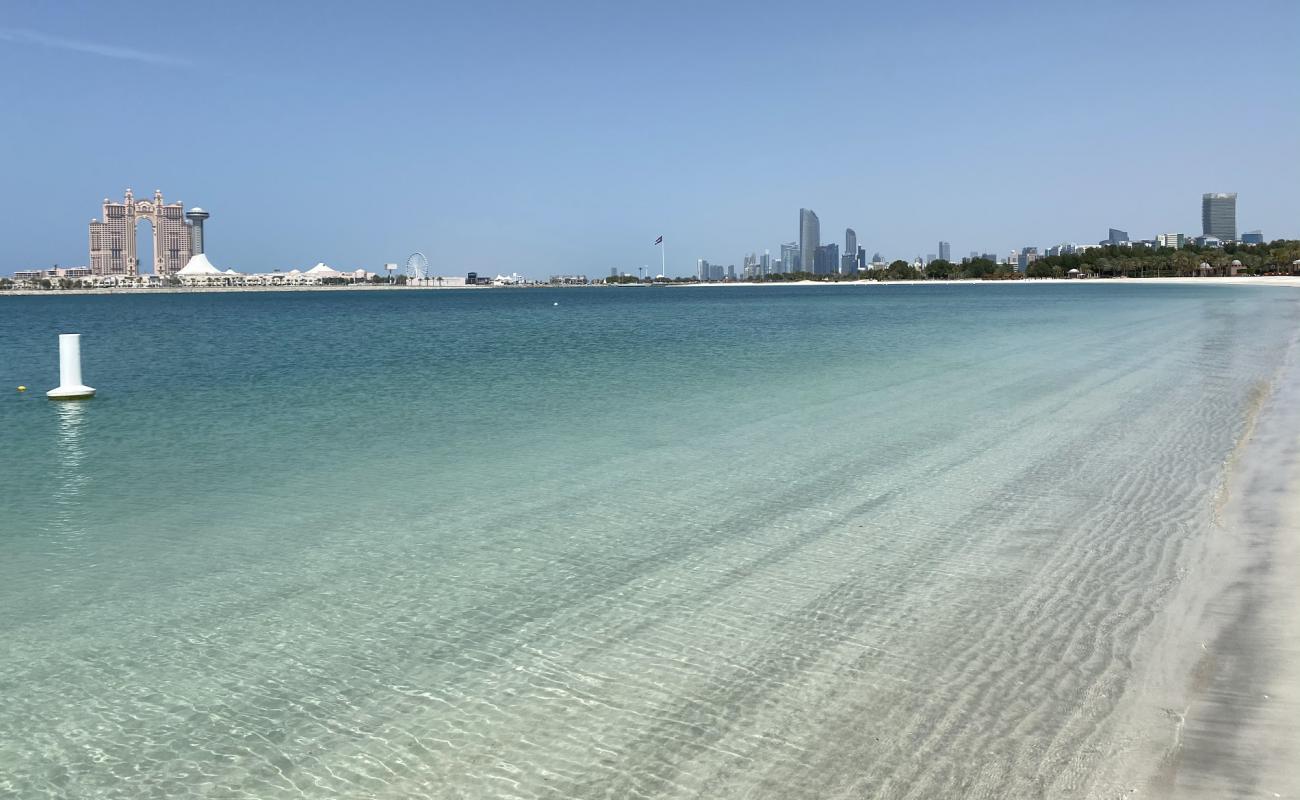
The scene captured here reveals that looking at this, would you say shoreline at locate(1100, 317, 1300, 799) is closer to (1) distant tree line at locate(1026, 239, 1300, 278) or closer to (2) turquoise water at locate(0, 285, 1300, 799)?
(2) turquoise water at locate(0, 285, 1300, 799)

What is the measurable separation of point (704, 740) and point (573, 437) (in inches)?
362

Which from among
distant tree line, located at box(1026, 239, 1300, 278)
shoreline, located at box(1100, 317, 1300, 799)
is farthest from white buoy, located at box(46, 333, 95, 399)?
distant tree line, located at box(1026, 239, 1300, 278)

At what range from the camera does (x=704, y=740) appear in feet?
14.1

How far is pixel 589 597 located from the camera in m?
6.32

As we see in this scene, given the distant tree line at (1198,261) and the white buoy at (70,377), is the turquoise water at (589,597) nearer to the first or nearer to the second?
the white buoy at (70,377)

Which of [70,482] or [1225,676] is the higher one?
[70,482]

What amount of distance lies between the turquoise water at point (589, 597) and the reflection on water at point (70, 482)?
74 millimetres

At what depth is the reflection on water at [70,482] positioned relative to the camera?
827 centimetres

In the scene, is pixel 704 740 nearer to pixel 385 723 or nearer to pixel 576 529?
pixel 385 723

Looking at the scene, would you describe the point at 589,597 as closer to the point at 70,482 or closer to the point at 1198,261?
the point at 70,482

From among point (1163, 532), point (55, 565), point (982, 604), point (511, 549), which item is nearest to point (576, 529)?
point (511, 549)

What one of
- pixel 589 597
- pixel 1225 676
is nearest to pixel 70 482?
pixel 589 597

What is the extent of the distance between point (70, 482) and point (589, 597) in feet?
24.0

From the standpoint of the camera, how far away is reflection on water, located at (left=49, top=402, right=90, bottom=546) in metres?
8.27
